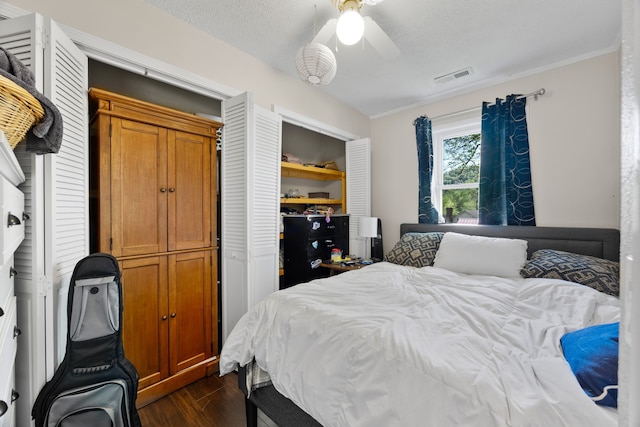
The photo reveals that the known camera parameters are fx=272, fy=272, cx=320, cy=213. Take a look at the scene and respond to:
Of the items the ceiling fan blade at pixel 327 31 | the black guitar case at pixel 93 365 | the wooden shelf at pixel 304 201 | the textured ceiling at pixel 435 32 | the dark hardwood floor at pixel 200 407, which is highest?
the textured ceiling at pixel 435 32

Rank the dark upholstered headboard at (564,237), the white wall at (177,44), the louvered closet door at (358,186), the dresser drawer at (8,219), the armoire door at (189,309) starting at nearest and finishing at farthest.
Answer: the dresser drawer at (8,219) < the white wall at (177,44) < the armoire door at (189,309) < the dark upholstered headboard at (564,237) < the louvered closet door at (358,186)

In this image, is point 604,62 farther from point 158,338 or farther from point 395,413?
point 158,338

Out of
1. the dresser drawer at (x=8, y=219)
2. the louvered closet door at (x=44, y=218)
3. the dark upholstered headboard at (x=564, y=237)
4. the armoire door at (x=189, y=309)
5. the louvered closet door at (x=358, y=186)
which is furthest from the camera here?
the louvered closet door at (x=358, y=186)

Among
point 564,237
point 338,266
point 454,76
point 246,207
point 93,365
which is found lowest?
point 93,365

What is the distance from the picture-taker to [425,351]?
100 cm

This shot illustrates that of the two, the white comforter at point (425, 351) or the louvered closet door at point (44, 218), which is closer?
the white comforter at point (425, 351)

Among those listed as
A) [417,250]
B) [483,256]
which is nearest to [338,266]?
[417,250]

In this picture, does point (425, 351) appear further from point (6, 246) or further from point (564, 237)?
point (564, 237)

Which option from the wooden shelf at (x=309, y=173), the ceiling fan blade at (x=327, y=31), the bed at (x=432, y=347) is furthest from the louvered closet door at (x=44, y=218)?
the wooden shelf at (x=309, y=173)

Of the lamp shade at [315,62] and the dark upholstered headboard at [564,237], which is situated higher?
the lamp shade at [315,62]

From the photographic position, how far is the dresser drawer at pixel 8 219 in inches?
28.4

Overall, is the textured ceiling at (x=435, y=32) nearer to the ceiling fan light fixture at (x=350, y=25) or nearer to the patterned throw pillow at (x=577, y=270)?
the ceiling fan light fixture at (x=350, y=25)

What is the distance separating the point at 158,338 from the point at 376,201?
110 inches

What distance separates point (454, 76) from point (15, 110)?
3080mm
